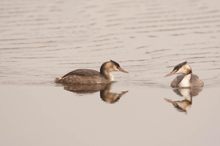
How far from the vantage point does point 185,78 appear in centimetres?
1471

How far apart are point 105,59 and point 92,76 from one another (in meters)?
1.44

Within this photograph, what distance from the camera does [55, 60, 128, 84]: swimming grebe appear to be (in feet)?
48.4

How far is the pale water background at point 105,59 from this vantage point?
1245 centimetres

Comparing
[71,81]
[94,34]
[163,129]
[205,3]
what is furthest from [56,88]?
[205,3]

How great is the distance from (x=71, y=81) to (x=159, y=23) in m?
4.73

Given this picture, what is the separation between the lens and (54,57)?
54.0 ft

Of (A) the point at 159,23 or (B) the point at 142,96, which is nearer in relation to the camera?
(B) the point at 142,96

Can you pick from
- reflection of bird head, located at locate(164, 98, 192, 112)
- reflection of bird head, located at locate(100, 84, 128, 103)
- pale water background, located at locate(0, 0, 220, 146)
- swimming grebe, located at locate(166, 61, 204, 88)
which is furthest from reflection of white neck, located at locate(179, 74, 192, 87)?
reflection of bird head, located at locate(100, 84, 128, 103)

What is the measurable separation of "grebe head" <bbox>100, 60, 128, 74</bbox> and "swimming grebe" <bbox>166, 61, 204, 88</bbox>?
905 mm

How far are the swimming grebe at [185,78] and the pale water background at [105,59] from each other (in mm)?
168

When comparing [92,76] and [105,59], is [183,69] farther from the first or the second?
[105,59]

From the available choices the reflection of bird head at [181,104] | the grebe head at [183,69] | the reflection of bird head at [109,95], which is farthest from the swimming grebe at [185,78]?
the reflection of bird head at [109,95]

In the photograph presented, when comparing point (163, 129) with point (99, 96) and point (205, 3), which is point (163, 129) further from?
point (205, 3)

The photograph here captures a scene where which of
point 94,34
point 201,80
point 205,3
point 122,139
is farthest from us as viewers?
point 205,3
